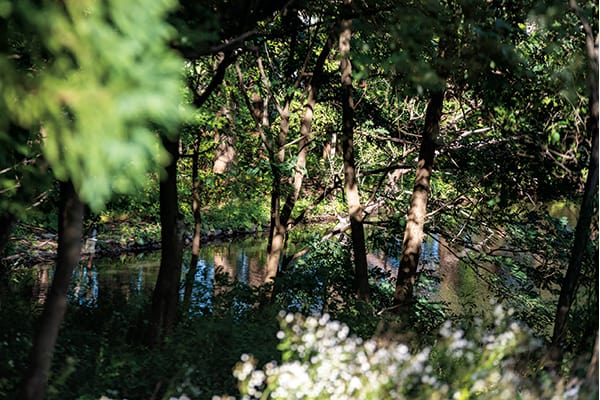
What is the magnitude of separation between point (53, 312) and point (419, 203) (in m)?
6.05

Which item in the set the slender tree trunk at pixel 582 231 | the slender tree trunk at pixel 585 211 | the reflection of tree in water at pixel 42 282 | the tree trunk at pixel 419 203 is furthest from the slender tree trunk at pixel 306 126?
the reflection of tree in water at pixel 42 282

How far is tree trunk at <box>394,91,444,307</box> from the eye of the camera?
9.35 meters

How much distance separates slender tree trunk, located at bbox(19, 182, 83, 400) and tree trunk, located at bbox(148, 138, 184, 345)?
2644 millimetres

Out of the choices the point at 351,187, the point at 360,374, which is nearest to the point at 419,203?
the point at 351,187

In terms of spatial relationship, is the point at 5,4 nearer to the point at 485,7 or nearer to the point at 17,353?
the point at 17,353

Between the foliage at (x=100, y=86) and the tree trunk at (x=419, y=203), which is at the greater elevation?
the tree trunk at (x=419, y=203)

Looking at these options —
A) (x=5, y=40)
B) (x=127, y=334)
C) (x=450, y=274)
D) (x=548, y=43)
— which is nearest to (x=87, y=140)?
(x=5, y=40)

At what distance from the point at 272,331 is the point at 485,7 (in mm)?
4223

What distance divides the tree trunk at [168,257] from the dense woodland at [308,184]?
0.03m

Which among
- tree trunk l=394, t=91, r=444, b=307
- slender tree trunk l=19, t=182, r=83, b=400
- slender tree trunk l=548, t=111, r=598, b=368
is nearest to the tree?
slender tree trunk l=19, t=182, r=83, b=400

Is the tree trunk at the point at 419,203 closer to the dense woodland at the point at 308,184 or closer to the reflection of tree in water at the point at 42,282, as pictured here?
the dense woodland at the point at 308,184

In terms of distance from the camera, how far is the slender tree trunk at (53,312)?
434cm

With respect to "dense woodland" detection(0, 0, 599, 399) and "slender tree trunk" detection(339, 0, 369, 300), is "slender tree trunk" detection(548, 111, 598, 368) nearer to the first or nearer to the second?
"dense woodland" detection(0, 0, 599, 399)

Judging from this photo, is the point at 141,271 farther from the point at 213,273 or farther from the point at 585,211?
the point at 585,211
